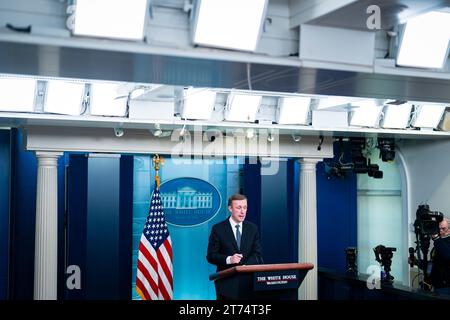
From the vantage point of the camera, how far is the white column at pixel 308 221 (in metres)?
7.59

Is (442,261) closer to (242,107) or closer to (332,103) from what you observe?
(332,103)

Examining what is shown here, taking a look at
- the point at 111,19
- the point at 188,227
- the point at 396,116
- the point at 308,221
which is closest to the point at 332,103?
the point at 396,116

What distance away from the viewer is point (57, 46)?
9.25 ft

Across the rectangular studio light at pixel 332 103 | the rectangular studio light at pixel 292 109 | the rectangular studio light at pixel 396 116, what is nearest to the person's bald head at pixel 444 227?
the rectangular studio light at pixel 396 116

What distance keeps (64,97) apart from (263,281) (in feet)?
7.74

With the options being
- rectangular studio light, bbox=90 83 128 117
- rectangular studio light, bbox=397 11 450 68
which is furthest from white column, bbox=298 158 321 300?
rectangular studio light, bbox=397 11 450 68

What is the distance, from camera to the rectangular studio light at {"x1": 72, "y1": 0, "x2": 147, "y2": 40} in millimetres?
2811

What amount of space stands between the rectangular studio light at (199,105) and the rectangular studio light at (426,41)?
2573 mm

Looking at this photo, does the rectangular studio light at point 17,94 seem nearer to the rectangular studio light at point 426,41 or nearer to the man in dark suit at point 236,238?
the man in dark suit at point 236,238

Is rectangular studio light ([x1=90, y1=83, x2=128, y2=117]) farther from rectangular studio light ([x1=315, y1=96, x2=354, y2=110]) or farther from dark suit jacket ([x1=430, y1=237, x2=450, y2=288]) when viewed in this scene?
dark suit jacket ([x1=430, y1=237, x2=450, y2=288])
